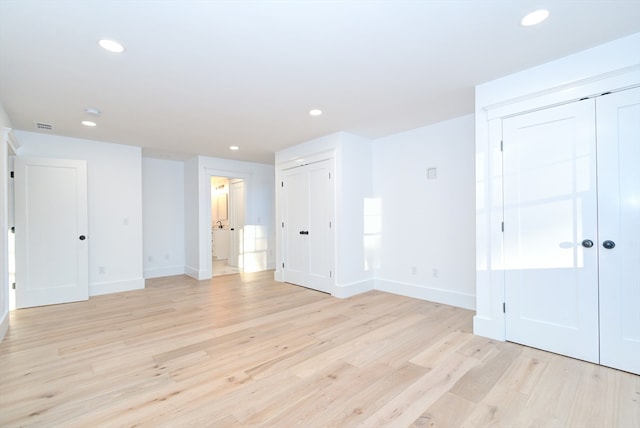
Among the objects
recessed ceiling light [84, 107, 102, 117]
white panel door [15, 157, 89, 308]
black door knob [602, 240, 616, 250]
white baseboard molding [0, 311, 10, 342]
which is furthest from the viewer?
white panel door [15, 157, 89, 308]

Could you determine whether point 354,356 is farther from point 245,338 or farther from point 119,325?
point 119,325

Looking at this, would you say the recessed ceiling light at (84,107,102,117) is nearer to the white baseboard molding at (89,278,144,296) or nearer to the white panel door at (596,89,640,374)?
the white baseboard molding at (89,278,144,296)

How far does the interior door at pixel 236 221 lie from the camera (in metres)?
6.93

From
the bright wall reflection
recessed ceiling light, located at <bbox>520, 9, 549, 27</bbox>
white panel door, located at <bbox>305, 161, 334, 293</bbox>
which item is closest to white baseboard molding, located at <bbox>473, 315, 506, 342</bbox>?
the bright wall reflection

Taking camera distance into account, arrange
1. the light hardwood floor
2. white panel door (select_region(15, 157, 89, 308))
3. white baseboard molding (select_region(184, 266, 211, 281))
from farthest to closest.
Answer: white baseboard molding (select_region(184, 266, 211, 281)) < white panel door (select_region(15, 157, 89, 308)) < the light hardwood floor

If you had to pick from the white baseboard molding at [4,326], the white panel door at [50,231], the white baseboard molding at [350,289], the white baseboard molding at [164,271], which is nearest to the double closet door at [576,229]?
the white baseboard molding at [350,289]

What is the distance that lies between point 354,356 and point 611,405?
66.3 inches

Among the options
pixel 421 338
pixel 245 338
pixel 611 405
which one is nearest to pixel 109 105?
pixel 245 338

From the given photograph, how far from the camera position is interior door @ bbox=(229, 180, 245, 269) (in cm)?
693

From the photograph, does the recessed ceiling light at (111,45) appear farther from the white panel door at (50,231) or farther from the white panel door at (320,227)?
the white panel door at (50,231)

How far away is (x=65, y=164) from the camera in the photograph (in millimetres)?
4410

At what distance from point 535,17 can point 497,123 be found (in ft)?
3.46

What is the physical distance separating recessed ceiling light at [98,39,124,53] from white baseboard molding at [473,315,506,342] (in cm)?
394

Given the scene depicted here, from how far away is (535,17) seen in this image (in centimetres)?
193
